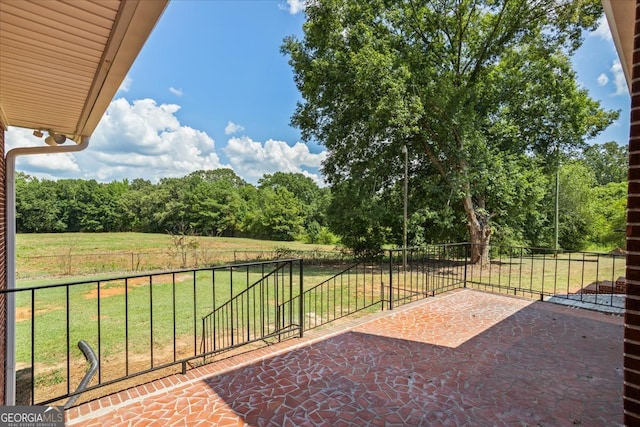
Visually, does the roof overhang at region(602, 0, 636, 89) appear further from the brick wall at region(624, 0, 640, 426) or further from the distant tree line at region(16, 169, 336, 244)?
the distant tree line at region(16, 169, 336, 244)

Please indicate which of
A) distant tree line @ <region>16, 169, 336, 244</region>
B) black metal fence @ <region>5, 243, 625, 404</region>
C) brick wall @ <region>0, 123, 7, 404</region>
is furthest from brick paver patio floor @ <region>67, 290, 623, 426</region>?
distant tree line @ <region>16, 169, 336, 244</region>

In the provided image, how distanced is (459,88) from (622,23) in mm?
8795

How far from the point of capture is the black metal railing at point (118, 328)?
9.40ft

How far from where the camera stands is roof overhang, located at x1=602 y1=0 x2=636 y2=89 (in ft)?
5.33

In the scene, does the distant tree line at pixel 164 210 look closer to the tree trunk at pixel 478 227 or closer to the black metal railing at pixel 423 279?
the black metal railing at pixel 423 279

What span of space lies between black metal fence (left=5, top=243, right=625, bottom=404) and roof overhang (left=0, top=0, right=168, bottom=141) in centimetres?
139

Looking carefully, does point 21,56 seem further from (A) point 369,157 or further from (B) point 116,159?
(B) point 116,159

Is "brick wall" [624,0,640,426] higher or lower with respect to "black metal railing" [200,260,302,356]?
higher

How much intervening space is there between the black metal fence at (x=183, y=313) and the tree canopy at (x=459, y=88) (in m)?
3.29

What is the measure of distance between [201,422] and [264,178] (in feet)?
143
